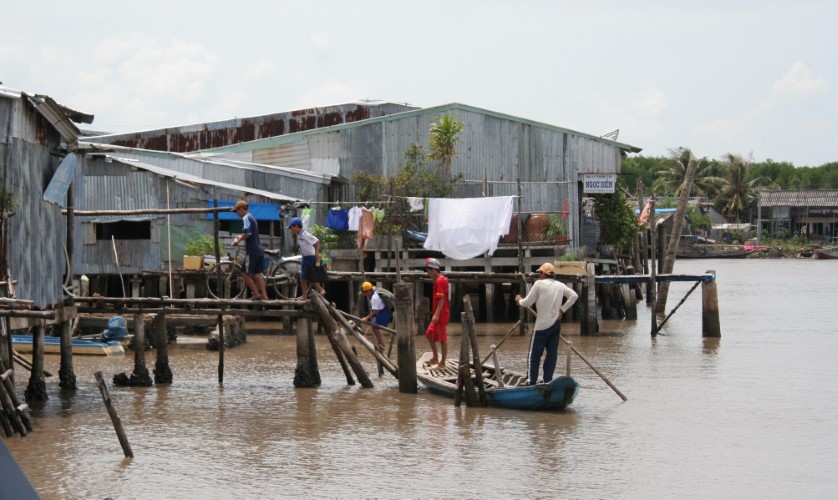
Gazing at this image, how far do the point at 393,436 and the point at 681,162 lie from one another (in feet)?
221

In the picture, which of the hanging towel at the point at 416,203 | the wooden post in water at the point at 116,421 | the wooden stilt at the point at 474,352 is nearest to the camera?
the wooden post in water at the point at 116,421

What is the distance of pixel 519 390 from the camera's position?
1381 cm

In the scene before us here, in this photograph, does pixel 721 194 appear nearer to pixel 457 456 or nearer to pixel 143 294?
pixel 143 294

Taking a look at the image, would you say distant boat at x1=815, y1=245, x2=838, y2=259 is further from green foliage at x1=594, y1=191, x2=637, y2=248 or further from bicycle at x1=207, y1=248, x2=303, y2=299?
bicycle at x1=207, y1=248, x2=303, y2=299

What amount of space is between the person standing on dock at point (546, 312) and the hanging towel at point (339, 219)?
14145mm

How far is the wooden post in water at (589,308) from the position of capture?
24.2 meters

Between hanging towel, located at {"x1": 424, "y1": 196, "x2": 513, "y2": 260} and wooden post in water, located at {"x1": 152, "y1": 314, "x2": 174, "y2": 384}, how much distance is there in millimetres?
10564

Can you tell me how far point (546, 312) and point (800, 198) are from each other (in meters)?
67.1

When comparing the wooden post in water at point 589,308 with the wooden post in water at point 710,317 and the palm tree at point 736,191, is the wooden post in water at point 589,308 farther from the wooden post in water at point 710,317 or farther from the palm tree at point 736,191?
the palm tree at point 736,191

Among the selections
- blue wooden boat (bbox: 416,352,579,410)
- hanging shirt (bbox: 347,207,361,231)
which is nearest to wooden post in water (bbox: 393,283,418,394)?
blue wooden boat (bbox: 416,352,579,410)

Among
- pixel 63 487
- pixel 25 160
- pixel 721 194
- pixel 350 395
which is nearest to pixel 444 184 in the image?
pixel 350 395

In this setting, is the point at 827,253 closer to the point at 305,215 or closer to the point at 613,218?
the point at 613,218

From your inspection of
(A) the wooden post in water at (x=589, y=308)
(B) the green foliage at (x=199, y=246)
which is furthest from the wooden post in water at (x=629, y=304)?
(B) the green foliage at (x=199, y=246)

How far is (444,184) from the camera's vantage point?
2909cm
